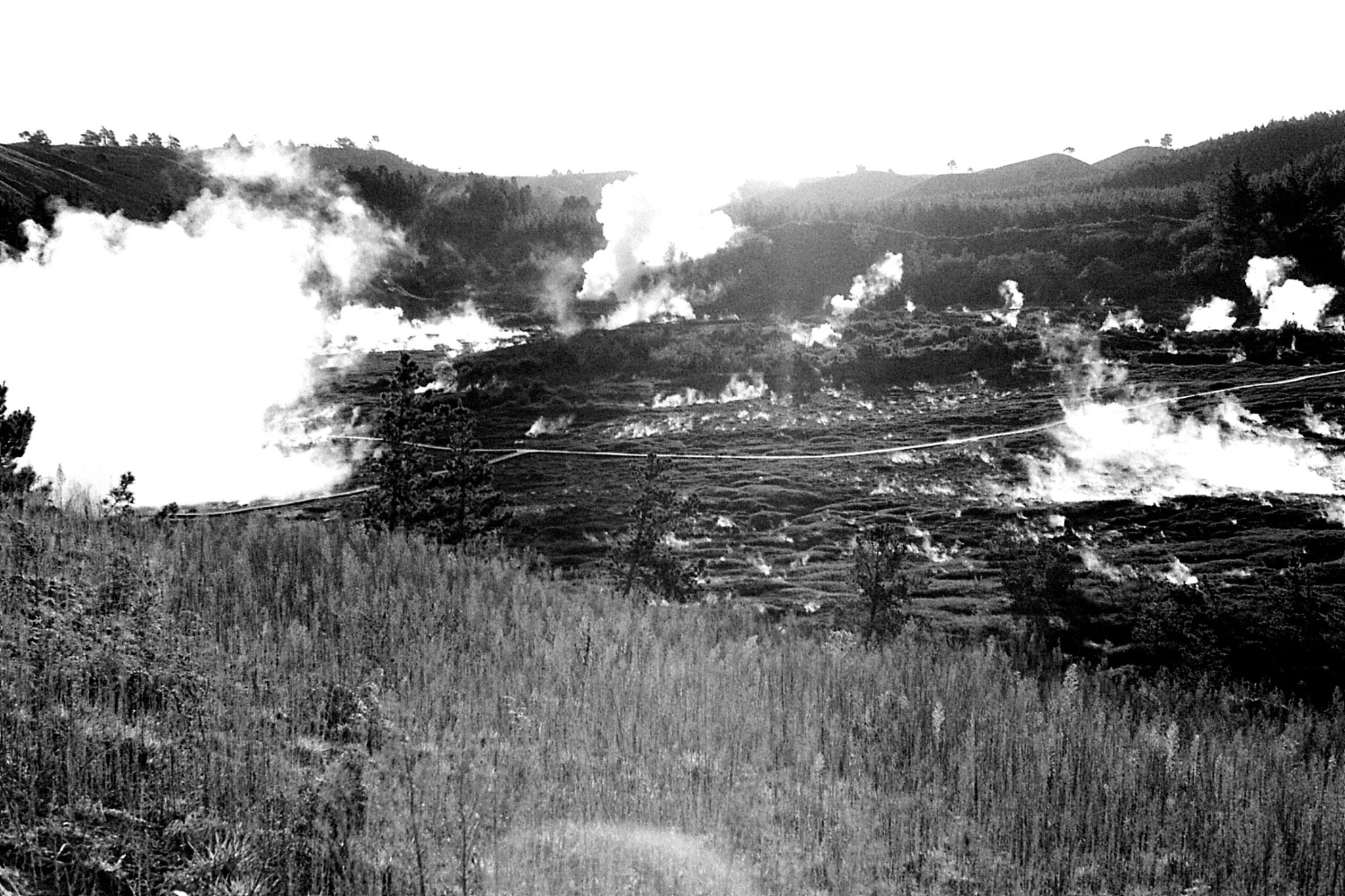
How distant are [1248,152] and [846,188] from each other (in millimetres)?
82203

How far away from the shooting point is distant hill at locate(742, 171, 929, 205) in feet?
531

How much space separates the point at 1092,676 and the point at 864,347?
27.2 m

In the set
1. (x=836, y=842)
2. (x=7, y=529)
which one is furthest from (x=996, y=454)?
(x=7, y=529)

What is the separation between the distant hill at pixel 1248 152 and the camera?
292 feet

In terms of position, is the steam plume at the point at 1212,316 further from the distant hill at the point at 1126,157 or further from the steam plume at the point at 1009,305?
the distant hill at the point at 1126,157

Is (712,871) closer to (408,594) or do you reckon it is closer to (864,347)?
(408,594)

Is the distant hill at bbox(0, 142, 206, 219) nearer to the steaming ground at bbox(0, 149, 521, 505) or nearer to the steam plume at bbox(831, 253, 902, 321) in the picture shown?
the steaming ground at bbox(0, 149, 521, 505)

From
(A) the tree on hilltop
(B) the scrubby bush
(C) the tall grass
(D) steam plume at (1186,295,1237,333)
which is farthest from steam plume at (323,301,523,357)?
(C) the tall grass

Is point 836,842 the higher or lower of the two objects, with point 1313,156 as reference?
lower

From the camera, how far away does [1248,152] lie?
91.8 m

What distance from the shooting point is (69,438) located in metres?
24.6

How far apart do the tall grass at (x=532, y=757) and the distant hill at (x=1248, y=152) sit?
295ft

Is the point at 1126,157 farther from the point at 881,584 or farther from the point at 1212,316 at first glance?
the point at 881,584

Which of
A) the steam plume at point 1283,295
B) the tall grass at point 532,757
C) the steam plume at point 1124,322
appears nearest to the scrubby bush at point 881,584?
the tall grass at point 532,757
